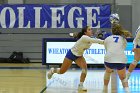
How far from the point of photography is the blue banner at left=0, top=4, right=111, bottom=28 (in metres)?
21.5

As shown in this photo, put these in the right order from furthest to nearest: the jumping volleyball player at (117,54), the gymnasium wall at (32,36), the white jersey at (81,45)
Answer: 1. the gymnasium wall at (32,36)
2. the white jersey at (81,45)
3. the jumping volleyball player at (117,54)

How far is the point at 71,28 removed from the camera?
869 inches

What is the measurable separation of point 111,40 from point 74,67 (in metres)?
9.68

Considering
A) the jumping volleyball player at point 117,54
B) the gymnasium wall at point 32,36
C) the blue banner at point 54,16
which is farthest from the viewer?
the gymnasium wall at point 32,36

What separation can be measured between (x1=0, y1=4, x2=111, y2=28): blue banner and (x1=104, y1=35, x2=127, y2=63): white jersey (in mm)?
12649

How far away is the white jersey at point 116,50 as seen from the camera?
8.72 meters

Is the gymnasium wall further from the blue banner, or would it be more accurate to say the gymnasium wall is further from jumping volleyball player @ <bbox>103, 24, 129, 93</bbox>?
jumping volleyball player @ <bbox>103, 24, 129, 93</bbox>

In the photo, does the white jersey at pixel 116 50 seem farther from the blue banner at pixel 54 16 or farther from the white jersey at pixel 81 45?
the blue banner at pixel 54 16

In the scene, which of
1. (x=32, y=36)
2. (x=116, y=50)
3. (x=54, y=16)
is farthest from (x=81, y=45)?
(x=32, y=36)

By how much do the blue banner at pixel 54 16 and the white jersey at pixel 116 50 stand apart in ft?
41.5

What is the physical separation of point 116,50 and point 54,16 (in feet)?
43.5

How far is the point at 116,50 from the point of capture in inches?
345

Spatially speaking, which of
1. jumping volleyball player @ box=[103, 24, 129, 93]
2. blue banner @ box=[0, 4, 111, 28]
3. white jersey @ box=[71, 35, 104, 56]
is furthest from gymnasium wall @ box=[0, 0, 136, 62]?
jumping volleyball player @ box=[103, 24, 129, 93]

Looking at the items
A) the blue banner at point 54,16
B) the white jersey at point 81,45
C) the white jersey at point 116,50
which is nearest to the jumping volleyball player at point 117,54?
the white jersey at point 116,50
